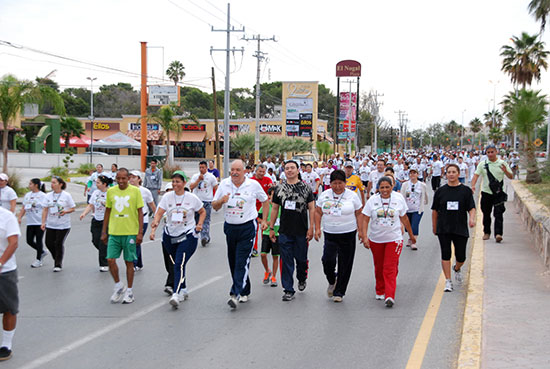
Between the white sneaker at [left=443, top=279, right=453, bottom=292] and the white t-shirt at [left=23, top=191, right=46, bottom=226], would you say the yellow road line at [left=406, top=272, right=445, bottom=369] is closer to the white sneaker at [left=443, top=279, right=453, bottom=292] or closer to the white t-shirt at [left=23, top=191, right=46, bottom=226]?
the white sneaker at [left=443, top=279, right=453, bottom=292]

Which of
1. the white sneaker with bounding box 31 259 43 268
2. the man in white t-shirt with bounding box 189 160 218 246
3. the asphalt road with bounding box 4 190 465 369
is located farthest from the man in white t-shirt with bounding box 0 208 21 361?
the man in white t-shirt with bounding box 189 160 218 246

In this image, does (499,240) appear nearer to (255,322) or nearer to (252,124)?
(255,322)

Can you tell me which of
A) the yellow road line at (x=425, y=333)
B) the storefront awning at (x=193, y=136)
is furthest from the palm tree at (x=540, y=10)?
the storefront awning at (x=193, y=136)

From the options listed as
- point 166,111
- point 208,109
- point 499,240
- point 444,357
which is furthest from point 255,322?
point 208,109

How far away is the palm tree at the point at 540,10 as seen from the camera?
24797mm

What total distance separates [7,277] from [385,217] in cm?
450

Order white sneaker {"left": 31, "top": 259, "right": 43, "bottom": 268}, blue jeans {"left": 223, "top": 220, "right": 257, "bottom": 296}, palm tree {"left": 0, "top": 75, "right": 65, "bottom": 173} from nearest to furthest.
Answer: blue jeans {"left": 223, "top": 220, "right": 257, "bottom": 296}
white sneaker {"left": 31, "top": 259, "right": 43, "bottom": 268}
palm tree {"left": 0, "top": 75, "right": 65, "bottom": 173}

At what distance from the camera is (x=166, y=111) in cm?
4194

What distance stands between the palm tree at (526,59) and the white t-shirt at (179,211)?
54146mm

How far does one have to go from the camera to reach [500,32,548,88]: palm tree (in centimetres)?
5519

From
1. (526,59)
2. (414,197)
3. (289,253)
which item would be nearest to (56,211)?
(289,253)

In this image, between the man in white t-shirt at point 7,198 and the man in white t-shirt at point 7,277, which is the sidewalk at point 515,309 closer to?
the man in white t-shirt at point 7,277

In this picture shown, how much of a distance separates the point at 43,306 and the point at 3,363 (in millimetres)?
2228

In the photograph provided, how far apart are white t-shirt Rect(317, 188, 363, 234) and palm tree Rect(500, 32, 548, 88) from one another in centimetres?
5339
